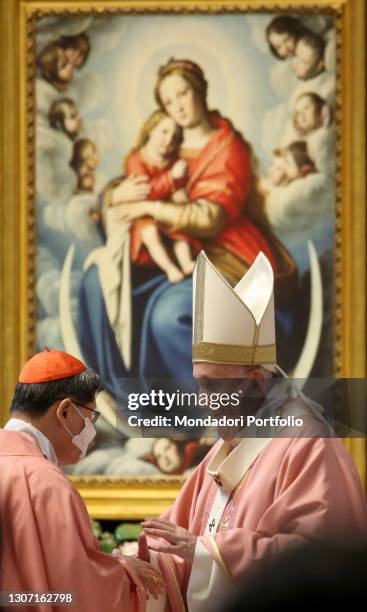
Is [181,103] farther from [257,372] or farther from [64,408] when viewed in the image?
[64,408]

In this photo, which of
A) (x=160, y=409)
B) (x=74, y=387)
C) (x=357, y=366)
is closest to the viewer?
(x=160, y=409)

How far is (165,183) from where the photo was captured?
6.36 meters

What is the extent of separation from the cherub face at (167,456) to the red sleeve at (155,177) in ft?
4.62

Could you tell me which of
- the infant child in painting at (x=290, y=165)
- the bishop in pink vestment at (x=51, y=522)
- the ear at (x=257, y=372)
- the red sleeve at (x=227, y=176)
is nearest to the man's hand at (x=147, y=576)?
the bishop in pink vestment at (x=51, y=522)

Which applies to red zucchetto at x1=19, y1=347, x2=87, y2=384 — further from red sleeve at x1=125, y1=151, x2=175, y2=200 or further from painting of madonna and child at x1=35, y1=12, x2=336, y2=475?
red sleeve at x1=125, y1=151, x2=175, y2=200

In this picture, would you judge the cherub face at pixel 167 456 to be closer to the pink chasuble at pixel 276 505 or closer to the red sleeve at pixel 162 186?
the red sleeve at pixel 162 186

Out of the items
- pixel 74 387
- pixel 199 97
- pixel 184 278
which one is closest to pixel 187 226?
pixel 184 278

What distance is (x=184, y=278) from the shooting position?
6.33m

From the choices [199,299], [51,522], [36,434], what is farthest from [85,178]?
[51,522]

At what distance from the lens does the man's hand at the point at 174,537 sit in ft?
11.7

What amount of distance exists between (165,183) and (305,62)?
3.47 ft

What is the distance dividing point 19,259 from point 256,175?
1450 mm

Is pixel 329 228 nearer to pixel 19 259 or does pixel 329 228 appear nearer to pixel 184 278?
pixel 184 278

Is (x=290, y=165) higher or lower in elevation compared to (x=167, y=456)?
higher
